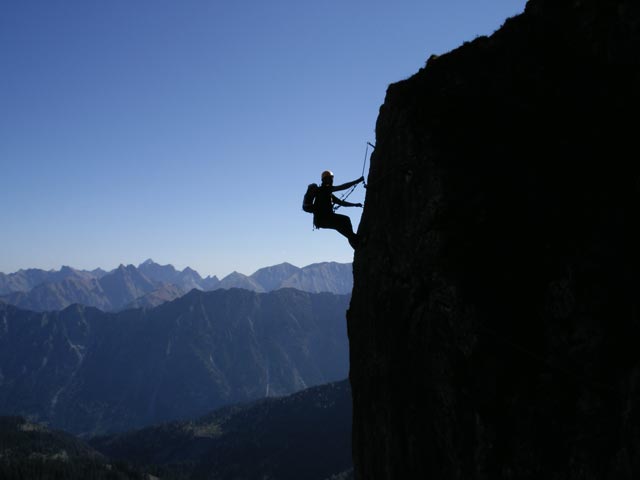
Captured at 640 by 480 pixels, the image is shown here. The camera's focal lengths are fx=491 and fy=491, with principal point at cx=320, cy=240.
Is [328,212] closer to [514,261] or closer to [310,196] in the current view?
[310,196]

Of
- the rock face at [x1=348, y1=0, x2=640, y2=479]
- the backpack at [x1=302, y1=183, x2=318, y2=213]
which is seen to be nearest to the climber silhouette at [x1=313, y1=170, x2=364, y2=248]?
the backpack at [x1=302, y1=183, x2=318, y2=213]

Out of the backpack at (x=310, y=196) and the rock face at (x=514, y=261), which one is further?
the backpack at (x=310, y=196)

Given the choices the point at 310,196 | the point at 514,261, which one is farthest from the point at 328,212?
the point at 514,261

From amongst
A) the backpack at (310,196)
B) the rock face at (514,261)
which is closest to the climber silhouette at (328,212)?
the backpack at (310,196)

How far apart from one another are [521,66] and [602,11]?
235cm

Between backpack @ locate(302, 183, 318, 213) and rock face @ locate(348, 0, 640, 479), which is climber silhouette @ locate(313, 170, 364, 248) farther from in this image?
rock face @ locate(348, 0, 640, 479)

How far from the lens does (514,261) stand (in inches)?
461

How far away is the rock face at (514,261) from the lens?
10086 millimetres

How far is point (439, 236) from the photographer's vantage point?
42.0ft

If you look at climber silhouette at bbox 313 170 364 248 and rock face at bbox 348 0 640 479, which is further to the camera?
climber silhouette at bbox 313 170 364 248

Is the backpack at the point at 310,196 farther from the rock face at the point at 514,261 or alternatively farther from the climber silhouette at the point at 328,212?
the rock face at the point at 514,261

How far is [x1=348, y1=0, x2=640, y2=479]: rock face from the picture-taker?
10.1 m

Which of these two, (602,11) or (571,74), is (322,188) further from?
(602,11)

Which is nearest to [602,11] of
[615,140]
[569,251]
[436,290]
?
[615,140]
